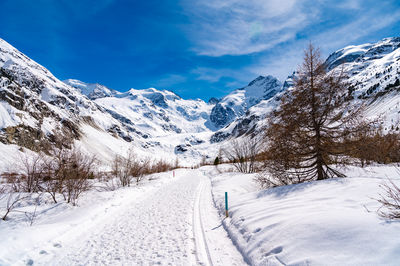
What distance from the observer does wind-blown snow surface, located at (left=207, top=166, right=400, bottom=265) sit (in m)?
3.14

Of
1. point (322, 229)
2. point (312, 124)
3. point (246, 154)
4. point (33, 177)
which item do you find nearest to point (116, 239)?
point (322, 229)

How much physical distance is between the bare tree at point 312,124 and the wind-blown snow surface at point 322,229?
1.77 meters

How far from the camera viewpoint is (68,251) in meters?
5.37

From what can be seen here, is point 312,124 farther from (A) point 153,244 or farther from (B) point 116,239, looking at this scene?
(B) point 116,239

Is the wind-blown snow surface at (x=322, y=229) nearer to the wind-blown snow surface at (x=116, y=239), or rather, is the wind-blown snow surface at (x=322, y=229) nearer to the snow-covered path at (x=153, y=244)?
the snow-covered path at (x=153, y=244)

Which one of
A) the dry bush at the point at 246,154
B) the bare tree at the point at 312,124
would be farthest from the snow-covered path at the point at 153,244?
the dry bush at the point at 246,154

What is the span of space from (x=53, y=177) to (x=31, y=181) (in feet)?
10.9

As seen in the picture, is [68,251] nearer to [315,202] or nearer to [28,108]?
[315,202]

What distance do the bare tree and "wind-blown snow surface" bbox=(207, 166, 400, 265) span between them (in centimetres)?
177

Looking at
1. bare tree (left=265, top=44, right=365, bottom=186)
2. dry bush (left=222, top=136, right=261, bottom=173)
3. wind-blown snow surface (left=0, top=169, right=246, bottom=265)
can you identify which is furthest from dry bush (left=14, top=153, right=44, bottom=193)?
dry bush (left=222, top=136, right=261, bottom=173)

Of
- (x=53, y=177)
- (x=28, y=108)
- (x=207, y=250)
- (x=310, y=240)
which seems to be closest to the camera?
(x=310, y=240)

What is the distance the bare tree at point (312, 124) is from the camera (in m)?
8.34

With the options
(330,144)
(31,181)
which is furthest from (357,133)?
(31,181)

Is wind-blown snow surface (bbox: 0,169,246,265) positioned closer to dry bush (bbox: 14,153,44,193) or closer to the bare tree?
the bare tree
